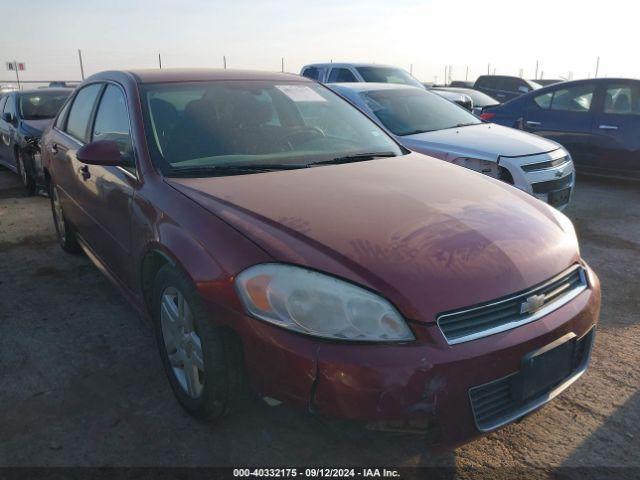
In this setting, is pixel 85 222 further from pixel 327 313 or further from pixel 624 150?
pixel 624 150

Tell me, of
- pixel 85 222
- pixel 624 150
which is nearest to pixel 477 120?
pixel 624 150

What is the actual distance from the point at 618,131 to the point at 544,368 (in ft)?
20.2

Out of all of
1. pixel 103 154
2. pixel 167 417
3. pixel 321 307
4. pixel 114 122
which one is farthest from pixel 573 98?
pixel 167 417

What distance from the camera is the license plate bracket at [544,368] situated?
6.13 feet

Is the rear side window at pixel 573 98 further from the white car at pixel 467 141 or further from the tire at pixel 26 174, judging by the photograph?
the tire at pixel 26 174

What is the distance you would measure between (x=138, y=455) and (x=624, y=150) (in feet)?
22.9

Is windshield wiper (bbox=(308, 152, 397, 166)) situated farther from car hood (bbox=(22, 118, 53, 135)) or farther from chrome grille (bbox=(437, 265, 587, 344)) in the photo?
car hood (bbox=(22, 118, 53, 135))

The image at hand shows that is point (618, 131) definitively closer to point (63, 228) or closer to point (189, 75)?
point (189, 75)

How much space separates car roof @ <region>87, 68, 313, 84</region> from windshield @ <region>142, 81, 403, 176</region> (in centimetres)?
7

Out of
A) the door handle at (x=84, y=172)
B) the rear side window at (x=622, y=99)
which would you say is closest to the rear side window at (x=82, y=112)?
the door handle at (x=84, y=172)

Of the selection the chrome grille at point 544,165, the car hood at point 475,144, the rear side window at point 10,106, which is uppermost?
the rear side window at point 10,106

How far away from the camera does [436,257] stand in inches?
75.1

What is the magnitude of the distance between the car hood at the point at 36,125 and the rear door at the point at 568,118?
6636 mm

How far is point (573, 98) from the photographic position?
7379 millimetres
